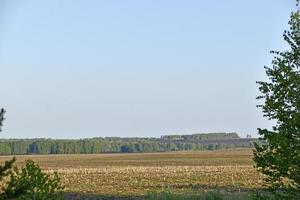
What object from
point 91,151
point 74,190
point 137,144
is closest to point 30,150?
point 91,151

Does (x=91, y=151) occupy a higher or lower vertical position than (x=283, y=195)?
higher

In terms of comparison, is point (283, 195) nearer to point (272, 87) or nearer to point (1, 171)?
point (272, 87)

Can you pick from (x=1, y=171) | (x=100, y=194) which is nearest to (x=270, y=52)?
(x=1, y=171)

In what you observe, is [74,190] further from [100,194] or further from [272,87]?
[272,87]

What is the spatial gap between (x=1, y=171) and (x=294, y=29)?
5356 millimetres

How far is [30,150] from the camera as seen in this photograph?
159 meters

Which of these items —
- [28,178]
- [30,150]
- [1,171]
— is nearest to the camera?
[1,171]

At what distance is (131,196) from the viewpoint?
1252 inches

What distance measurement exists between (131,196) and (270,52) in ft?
75.6

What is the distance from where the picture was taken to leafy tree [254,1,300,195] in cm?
887

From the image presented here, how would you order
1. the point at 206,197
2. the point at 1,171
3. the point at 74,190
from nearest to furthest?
the point at 1,171 < the point at 206,197 < the point at 74,190

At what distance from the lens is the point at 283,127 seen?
9.08 m

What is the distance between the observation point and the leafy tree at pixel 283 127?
A: 8.87m

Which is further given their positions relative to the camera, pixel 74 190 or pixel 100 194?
pixel 74 190
